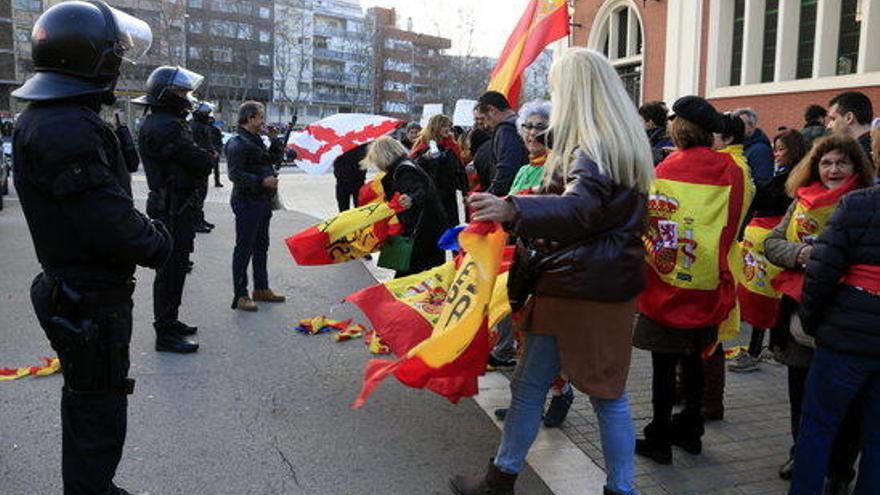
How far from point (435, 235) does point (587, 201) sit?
3.24 metres

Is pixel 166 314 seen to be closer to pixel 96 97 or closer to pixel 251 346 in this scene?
pixel 251 346

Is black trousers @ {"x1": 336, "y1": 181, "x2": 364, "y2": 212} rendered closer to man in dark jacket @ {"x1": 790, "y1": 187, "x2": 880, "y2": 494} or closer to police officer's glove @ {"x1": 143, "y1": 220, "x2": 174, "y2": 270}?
police officer's glove @ {"x1": 143, "y1": 220, "x2": 174, "y2": 270}

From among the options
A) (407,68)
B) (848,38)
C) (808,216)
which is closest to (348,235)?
(808,216)

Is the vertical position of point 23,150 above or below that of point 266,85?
below

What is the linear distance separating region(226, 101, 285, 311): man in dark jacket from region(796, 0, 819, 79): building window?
11.3m

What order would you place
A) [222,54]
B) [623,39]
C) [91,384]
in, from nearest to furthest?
[91,384] → [623,39] → [222,54]

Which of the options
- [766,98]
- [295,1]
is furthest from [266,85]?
[766,98]

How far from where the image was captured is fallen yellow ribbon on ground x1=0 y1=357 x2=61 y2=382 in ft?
16.6

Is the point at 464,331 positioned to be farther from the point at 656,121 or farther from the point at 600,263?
the point at 656,121

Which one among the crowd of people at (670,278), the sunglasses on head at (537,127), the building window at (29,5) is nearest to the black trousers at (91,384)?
the crowd of people at (670,278)

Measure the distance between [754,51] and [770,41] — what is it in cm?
38

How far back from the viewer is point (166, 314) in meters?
5.83

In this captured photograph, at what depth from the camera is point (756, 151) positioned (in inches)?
256

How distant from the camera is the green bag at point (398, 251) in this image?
234 inches
